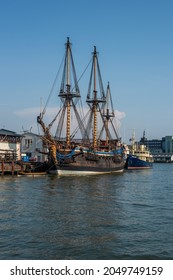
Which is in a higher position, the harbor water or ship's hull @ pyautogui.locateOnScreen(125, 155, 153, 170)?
ship's hull @ pyautogui.locateOnScreen(125, 155, 153, 170)

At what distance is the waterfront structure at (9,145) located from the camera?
79.4 m

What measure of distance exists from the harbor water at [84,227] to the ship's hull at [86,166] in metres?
32.5

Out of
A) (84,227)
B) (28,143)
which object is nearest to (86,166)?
(28,143)

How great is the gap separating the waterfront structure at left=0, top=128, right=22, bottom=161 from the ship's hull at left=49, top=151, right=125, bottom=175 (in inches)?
436

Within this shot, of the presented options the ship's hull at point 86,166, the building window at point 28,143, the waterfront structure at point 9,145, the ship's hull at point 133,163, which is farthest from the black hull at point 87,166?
the ship's hull at point 133,163

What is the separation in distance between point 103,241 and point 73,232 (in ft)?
9.04

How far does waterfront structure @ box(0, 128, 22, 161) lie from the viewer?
79375mm

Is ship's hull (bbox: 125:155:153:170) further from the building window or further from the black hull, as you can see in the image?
the building window

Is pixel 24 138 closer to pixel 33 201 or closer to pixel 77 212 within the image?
pixel 33 201

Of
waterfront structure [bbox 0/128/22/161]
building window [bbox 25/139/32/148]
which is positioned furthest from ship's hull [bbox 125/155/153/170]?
waterfront structure [bbox 0/128/22/161]

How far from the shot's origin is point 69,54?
84312 millimetres

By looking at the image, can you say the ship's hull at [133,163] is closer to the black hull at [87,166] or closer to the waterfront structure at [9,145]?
the black hull at [87,166]

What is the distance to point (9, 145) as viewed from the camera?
270ft
